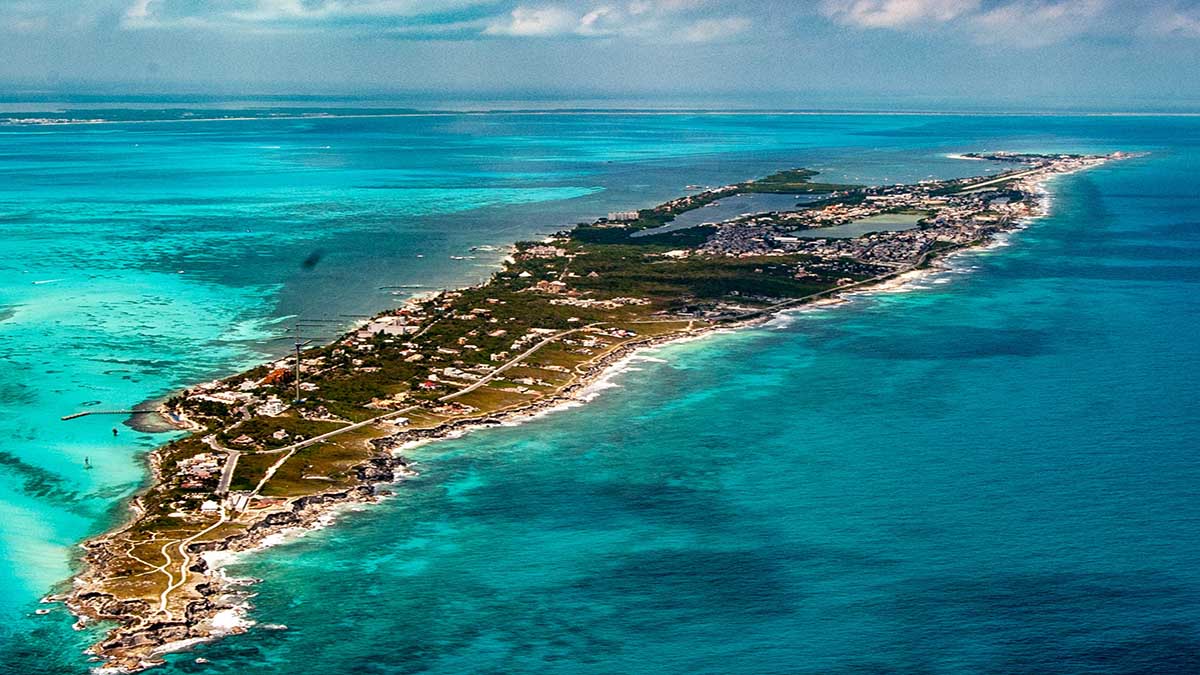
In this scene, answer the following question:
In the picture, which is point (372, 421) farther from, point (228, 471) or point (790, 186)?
point (790, 186)

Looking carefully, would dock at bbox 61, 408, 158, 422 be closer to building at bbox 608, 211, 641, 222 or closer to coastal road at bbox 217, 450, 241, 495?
coastal road at bbox 217, 450, 241, 495

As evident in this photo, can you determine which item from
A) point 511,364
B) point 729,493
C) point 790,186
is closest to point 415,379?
point 511,364

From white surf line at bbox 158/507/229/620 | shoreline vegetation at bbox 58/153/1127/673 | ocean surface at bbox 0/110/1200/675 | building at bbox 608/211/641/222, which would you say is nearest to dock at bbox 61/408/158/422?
ocean surface at bbox 0/110/1200/675

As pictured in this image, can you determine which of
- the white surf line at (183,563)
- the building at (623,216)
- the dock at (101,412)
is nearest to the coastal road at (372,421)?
the white surf line at (183,563)

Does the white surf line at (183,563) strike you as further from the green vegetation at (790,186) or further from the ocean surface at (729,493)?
the green vegetation at (790,186)

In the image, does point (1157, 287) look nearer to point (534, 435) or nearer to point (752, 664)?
point (534, 435)

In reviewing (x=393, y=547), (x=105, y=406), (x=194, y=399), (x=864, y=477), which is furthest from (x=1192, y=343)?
(x=105, y=406)
